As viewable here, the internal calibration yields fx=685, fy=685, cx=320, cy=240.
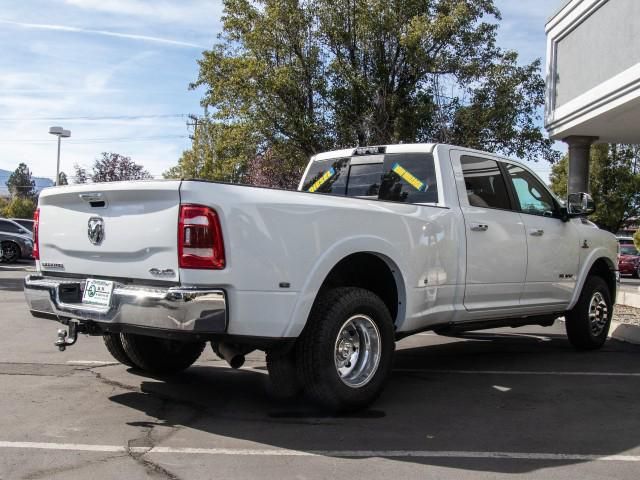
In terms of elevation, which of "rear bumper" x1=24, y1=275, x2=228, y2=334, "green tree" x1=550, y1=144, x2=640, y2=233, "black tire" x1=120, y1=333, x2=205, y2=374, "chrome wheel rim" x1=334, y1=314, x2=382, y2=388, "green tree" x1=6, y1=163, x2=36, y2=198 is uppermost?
"green tree" x1=6, y1=163, x2=36, y2=198

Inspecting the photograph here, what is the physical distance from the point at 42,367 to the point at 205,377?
154cm

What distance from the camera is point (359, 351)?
16.1ft

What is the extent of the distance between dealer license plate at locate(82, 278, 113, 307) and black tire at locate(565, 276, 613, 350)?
16.9ft

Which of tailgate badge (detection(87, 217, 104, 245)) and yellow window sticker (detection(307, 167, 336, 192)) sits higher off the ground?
yellow window sticker (detection(307, 167, 336, 192))

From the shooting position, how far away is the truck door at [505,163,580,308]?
21.8 feet

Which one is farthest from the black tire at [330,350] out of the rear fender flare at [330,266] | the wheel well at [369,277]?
the wheel well at [369,277]

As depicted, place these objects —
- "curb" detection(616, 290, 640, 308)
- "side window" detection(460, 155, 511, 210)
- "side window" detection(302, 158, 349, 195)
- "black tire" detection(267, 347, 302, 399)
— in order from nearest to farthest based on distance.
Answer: "black tire" detection(267, 347, 302, 399), "side window" detection(460, 155, 511, 210), "side window" detection(302, 158, 349, 195), "curb" detection(616, 290, 640, 308)

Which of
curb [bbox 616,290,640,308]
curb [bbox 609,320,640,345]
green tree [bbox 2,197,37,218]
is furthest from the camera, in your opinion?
green tree [bbox 2,197,37,218]

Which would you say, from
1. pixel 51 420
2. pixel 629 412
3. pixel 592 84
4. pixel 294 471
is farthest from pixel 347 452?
pixel 592 84

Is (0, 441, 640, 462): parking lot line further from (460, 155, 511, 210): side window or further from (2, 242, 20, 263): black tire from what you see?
(2, 242, 20, 263): black tire

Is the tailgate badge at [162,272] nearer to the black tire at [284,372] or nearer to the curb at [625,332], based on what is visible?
the black tire at [284,372]

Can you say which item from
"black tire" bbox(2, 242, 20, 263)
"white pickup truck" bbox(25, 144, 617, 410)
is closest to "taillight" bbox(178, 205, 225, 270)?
"white pickup truck" bbox(25, 144, 617, 410)

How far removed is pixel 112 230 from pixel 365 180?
8.57ft

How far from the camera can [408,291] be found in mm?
5234
